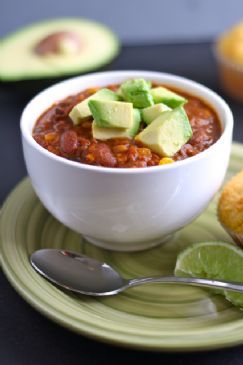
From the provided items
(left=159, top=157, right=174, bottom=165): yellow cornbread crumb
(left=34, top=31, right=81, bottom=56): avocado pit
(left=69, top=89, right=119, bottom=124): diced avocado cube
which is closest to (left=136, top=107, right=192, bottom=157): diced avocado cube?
(left=159, top=157, right=174, bottom=165): yellow cornbread crumb

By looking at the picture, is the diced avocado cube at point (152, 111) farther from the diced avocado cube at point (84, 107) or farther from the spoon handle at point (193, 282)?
the spoon handle at point (193, 282)

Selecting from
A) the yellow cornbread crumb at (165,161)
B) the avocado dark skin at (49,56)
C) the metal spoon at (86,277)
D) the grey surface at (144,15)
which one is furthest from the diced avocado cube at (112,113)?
Result: the grey surface at (144,15)

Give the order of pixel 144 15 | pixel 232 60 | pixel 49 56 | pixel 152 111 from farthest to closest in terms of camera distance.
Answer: pixel 144 15 < pixel 49 56 < pixel 232 60 < pixel 152 111

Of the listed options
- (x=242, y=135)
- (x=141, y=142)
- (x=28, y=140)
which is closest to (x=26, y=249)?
(x=28, y=140)

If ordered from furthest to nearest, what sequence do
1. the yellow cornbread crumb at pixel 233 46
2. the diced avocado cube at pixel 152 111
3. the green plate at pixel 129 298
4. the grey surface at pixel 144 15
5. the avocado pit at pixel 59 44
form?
the grey surface at pixel 144 15
the avocado pit at pixel 59 44
the yellow cornbread crumb at pixel 233 46
the diced avocado cube at pixel 152 111
the green plate at pixel 129 298

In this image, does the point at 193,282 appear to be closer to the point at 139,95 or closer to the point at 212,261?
the point at 212,261

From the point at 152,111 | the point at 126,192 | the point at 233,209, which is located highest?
the point at 152,111

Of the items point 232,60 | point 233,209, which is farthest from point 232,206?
point 232,60
